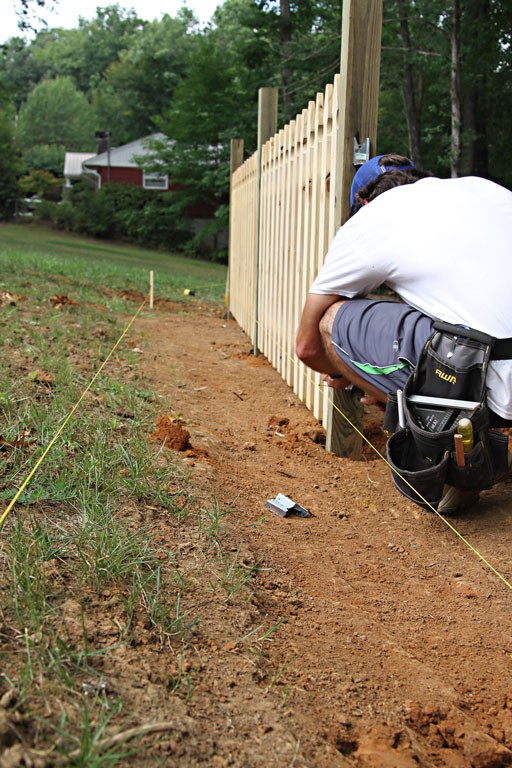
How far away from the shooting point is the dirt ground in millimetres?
1604

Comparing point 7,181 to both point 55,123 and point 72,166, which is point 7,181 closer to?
point 72,166

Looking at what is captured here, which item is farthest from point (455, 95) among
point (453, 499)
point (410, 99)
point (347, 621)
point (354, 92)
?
point (347, 621)

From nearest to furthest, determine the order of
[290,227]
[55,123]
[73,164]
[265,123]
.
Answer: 1. [290,227]
2. [265,123]
3. [73,164]
4. [55,123]

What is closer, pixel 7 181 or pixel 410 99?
pixel 410 99

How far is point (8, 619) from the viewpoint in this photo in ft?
5.56

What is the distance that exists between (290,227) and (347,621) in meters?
3.54

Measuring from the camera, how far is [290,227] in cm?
520

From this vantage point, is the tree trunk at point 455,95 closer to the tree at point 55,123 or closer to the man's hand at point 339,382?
the man's hand at point 339,382

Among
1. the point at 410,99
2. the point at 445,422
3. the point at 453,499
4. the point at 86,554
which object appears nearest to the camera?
the point at 86,554

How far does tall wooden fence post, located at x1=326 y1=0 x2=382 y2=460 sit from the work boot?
85 centimetres

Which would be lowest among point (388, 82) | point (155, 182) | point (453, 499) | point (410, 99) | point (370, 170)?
point (453, 499)

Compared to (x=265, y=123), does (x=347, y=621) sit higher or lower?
lower

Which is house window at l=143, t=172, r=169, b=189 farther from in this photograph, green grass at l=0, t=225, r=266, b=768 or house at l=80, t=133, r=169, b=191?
green grass at l=0, t=225, r=266, b=768

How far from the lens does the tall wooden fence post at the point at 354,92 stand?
11.6 ft
